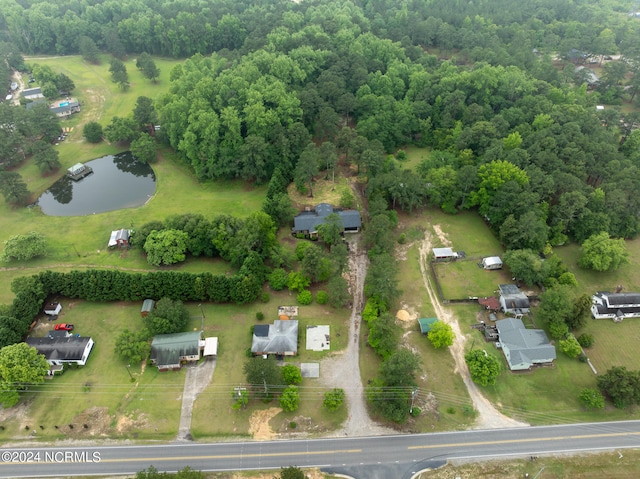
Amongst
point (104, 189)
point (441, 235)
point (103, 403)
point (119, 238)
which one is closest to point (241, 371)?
point (103, 403)

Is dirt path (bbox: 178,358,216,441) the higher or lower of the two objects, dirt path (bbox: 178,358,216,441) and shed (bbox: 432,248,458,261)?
the lower

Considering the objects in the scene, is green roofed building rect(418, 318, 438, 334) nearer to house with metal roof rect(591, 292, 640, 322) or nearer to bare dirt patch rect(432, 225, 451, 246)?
bare dirt patch rect(432, 225, 451, 246)

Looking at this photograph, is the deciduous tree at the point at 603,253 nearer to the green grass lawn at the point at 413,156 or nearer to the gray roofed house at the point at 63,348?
the green grass lawn at the point at 413,156

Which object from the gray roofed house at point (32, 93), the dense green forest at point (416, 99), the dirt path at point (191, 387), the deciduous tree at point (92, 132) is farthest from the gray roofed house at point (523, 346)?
the gray roofed house at point (32, 93)

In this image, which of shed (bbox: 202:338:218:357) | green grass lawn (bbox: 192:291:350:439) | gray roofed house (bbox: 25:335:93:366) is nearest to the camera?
green grass lawn (bbox: 192:291:350:439)

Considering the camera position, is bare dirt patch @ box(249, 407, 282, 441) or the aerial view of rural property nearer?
the aerial view of rural property

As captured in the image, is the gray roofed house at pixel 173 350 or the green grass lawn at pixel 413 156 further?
the green grass lawn at pixel 413 156

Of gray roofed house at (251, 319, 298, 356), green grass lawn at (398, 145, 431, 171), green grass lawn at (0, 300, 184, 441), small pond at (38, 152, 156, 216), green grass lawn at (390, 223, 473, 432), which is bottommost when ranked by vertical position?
green grass lawn at (0, 300, 184, 441)

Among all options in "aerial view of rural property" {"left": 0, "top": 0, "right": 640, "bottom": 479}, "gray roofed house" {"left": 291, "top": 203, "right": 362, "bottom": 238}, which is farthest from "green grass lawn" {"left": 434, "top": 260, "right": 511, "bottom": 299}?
"gray roofed house" {"left": 291, "top": 203, "right": 362, "bottom": 238}
